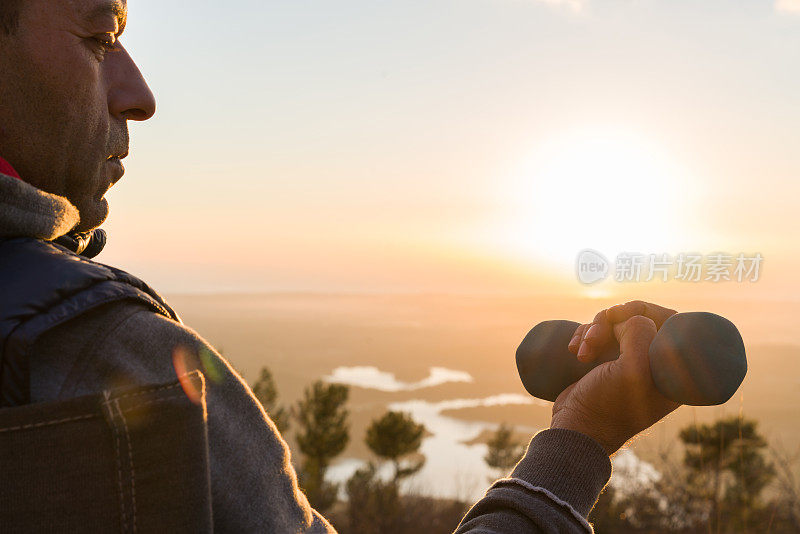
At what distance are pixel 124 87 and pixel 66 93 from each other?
0.18 m

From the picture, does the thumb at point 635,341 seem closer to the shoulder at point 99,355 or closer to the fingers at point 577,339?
the fingers at point 577,339

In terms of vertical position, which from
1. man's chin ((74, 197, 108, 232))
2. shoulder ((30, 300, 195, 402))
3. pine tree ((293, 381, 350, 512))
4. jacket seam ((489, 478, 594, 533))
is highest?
man's chin ((74, 197, 108, 232))

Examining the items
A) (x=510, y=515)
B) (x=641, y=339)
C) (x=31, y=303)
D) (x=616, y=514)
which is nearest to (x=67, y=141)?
(x=31, y=303)

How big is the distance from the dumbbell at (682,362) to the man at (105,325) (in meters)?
0.07

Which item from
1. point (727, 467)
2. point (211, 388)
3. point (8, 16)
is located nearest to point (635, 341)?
point (211, 388)

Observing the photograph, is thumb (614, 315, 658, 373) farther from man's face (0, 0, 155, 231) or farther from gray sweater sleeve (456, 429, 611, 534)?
man's face (0, 0, 155, 231)

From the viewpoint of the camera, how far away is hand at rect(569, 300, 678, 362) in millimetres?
2078

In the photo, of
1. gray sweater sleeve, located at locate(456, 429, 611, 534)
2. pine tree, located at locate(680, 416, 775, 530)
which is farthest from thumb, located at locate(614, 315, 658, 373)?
pine tree, located at locate(680, 416, 775, 530)

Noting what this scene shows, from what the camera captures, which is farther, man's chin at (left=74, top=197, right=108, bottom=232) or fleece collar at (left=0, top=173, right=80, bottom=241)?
man's chin at (left=74, top=197, right=108, bottom=232)

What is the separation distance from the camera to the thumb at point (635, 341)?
1.91m

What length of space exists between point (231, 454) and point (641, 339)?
4.29 ft

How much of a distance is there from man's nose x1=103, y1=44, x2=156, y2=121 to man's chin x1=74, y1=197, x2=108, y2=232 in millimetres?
214

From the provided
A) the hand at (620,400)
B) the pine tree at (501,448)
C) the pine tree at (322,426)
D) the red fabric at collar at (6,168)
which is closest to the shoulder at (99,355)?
the red fabric at collar at (6,168)

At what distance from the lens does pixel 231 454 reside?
3.75 feet
